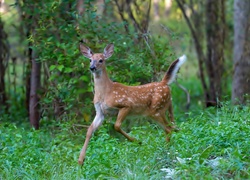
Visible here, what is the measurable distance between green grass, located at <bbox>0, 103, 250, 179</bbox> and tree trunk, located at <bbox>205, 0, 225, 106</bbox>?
4643 millimetres

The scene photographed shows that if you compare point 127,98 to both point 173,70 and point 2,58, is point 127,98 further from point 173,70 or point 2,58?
point 2,58

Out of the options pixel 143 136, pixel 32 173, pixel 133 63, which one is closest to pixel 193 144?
pixel 143 136

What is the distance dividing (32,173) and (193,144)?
68.0 inches

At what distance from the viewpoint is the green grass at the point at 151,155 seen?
20.2ft

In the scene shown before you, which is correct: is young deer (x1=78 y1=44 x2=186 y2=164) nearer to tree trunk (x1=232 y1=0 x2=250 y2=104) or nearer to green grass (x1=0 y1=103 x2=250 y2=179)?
green grass (x1=0 y1=103 x2=250 y2=179)

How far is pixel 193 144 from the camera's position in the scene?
6805 millimetres

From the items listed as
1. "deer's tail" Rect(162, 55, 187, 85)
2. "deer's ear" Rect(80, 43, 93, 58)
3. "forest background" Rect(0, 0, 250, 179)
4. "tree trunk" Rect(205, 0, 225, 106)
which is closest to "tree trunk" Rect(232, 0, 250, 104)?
"forest background" Rect(0, 0, 250, 179)

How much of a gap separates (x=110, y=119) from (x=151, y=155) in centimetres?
231

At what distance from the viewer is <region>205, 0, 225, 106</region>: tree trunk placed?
13.0m

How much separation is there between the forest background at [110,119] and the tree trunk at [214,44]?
20 mm

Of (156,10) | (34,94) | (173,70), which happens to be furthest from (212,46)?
(156,10)

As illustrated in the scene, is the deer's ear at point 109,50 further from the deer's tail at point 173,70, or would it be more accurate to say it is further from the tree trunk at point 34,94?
the tree trunk at point 34,94

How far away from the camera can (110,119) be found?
9.05 meters

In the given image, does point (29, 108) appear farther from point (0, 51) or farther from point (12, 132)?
point (12, 132)
